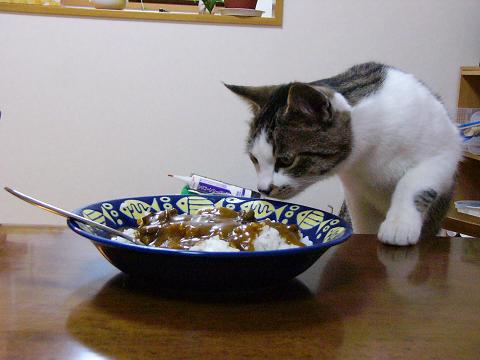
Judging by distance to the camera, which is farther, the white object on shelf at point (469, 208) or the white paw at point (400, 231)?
the white object on shelf at point (469, 208)

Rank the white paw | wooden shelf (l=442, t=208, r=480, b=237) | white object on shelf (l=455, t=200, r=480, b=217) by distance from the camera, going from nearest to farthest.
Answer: the white paw, wooden shelf (l=442, t=208, r=480, b=237), white object on shelf (l=455, t=200, r=480, b=217)

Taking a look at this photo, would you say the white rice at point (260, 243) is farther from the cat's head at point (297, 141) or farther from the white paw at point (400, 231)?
the cat's head at point (297, 141)

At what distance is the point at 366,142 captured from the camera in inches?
44.2

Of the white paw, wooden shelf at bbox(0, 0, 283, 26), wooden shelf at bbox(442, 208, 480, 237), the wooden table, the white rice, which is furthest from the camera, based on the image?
wooden shelf at bbox(0, 0, 283, 26)

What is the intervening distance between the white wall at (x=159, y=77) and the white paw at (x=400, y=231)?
1.22 metres

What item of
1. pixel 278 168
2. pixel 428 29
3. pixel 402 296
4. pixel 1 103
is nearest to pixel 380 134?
pixel 278 168

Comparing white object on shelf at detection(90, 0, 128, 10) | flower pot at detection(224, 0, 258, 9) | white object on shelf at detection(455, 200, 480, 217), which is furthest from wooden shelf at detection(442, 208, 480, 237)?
white object on shelf at detection(90, 0, 128, 10)

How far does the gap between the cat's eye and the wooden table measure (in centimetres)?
36

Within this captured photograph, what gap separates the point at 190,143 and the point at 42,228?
51.4 inches

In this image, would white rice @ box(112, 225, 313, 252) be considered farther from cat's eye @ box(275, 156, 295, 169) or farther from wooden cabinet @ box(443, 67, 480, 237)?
wooden cabinet @ box(443, 67, 480, 237)

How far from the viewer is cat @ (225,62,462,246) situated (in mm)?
1050

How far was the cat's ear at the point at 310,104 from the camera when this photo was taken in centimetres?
97

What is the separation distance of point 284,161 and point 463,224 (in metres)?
0.72

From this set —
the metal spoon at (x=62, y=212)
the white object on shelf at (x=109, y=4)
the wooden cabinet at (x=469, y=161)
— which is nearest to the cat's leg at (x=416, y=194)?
the metal spoon at (x=62, y=212)
